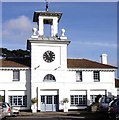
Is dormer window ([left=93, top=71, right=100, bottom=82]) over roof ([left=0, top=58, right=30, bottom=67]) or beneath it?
beneath

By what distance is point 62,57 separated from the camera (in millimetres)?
49938

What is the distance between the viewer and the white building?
48781mm

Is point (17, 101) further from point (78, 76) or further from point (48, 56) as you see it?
point (78, 76)

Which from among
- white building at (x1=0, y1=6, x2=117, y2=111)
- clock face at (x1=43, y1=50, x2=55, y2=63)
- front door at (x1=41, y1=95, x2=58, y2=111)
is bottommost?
front door at (x1=41, y1=95, x2=58, y2=111)

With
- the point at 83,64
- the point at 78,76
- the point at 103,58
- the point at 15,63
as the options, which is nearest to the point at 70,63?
the point at 83,64

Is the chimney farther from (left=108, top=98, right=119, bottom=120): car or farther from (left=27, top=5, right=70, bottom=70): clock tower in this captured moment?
(left=108, top=98, right=119, bottom=120): car

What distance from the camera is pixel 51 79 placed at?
4944 centimetres

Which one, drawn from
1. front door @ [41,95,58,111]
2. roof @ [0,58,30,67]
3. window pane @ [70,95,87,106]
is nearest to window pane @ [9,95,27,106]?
front door @ [41,95,58,111]

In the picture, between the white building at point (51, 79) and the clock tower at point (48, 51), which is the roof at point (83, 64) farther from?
the clock tower at point (48, 51)

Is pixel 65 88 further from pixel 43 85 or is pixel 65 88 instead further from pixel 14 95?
pixel 14 95

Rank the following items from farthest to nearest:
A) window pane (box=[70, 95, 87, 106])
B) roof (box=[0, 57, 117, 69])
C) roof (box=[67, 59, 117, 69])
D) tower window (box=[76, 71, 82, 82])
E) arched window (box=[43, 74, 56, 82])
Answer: roof (box=[67, 59, 117, 69])
tower window (box=[76, 71, 82, 82])
window pane (box=[70, 95, 87, 106])
roof (box=[0, 57, 117, 69])
arched window (box=[43, 74, 56, 82])

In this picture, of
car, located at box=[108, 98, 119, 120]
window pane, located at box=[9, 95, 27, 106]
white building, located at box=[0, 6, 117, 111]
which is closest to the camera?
car, located at box=[108, 98, 119, 120]

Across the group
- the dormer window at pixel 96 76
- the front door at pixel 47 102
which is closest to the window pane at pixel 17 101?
the front door at pixel 47 102

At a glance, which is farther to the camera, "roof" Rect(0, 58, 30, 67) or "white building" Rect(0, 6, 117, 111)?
"roof" Rect(0, 58, 30, 67)
